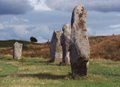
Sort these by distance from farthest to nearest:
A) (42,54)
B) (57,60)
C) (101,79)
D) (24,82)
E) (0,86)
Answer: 1. (42,54)
2. (57,60)
3. (101,79)
4. (24,82)
5. (0,86)

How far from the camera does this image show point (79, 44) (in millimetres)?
29312

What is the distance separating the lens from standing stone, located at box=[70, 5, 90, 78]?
2911cm

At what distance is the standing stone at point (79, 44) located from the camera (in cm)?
2911

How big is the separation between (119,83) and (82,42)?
3990mm

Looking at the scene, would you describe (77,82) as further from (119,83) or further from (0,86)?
(0,86)

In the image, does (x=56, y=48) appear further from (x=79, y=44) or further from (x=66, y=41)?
(x=79, y=44)

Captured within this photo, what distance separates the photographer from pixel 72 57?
29797 mm

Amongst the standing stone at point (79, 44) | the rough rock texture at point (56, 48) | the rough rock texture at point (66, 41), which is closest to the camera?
the standing stone at point (79, 44)

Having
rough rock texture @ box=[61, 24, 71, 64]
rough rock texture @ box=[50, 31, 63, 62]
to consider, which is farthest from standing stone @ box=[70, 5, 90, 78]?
rough rock texture @ box=[50, 31, 63, 62]

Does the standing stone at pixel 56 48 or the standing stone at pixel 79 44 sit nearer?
the standing stone at pixel 79 44

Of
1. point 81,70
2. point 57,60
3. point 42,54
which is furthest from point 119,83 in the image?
point 42,54

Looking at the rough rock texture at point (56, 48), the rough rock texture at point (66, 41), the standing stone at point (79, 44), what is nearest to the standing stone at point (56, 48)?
the rough rock texture at point (56, 48)

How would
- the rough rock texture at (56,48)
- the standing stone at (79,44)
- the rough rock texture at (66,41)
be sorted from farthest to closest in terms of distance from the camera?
the rough rock texture at (56,48)
the rough rock texture at (66,41)
the standing stone at (79,44)

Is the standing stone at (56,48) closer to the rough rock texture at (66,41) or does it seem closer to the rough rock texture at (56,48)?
the rough rock texture at (56,48)
